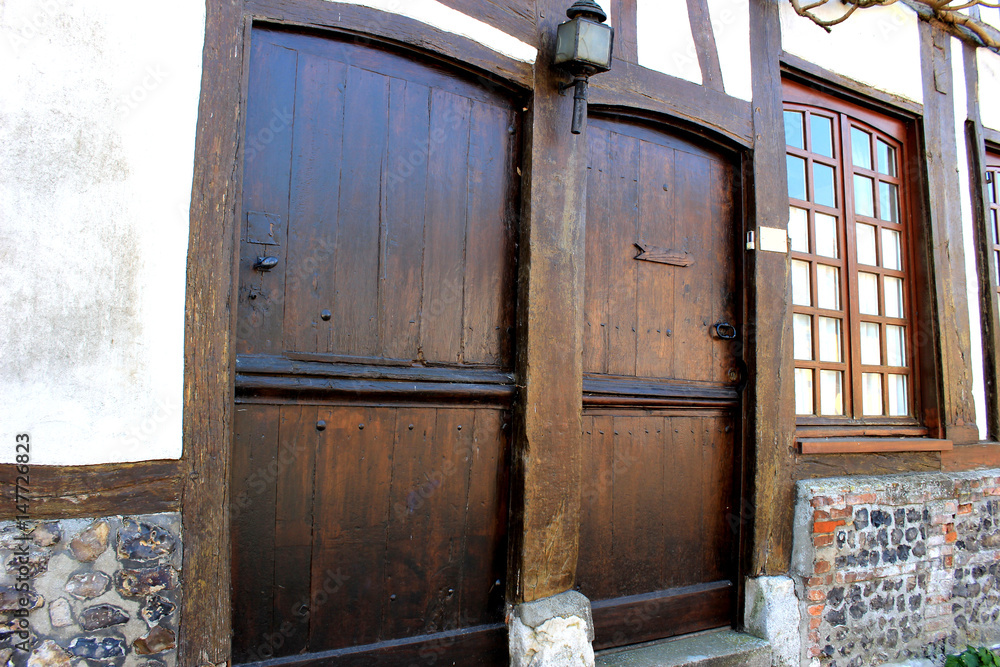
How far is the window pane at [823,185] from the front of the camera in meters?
4.10

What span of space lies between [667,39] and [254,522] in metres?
2.99

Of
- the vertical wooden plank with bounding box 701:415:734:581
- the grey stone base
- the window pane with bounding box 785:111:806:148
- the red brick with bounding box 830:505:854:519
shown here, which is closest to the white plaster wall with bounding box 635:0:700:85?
the window pane with bounding box 785:111:806:148

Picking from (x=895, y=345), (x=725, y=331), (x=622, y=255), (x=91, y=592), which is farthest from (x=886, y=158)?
(x=91, y=592)

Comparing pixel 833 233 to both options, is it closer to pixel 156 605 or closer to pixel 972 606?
pixel 972 606

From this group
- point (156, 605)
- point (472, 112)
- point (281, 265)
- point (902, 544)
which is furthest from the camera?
point (902, 544)

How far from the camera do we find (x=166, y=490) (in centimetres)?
205

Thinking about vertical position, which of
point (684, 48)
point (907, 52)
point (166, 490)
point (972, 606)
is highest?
point (907, 52)

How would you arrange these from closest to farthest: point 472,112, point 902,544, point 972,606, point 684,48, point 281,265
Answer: point 281,265 < point 472,112 < point 684,48 < point 902,544 < point 972,606

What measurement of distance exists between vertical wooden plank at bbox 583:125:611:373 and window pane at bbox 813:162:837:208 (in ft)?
5.17

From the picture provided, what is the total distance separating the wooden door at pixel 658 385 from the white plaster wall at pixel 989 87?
2475 millimetres

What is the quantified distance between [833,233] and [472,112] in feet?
8.29

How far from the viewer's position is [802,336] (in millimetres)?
3992

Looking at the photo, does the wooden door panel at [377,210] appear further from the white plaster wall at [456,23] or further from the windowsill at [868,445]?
the windowsill at [868,445]

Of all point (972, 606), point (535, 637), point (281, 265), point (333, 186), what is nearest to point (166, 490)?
point (281, 265)
